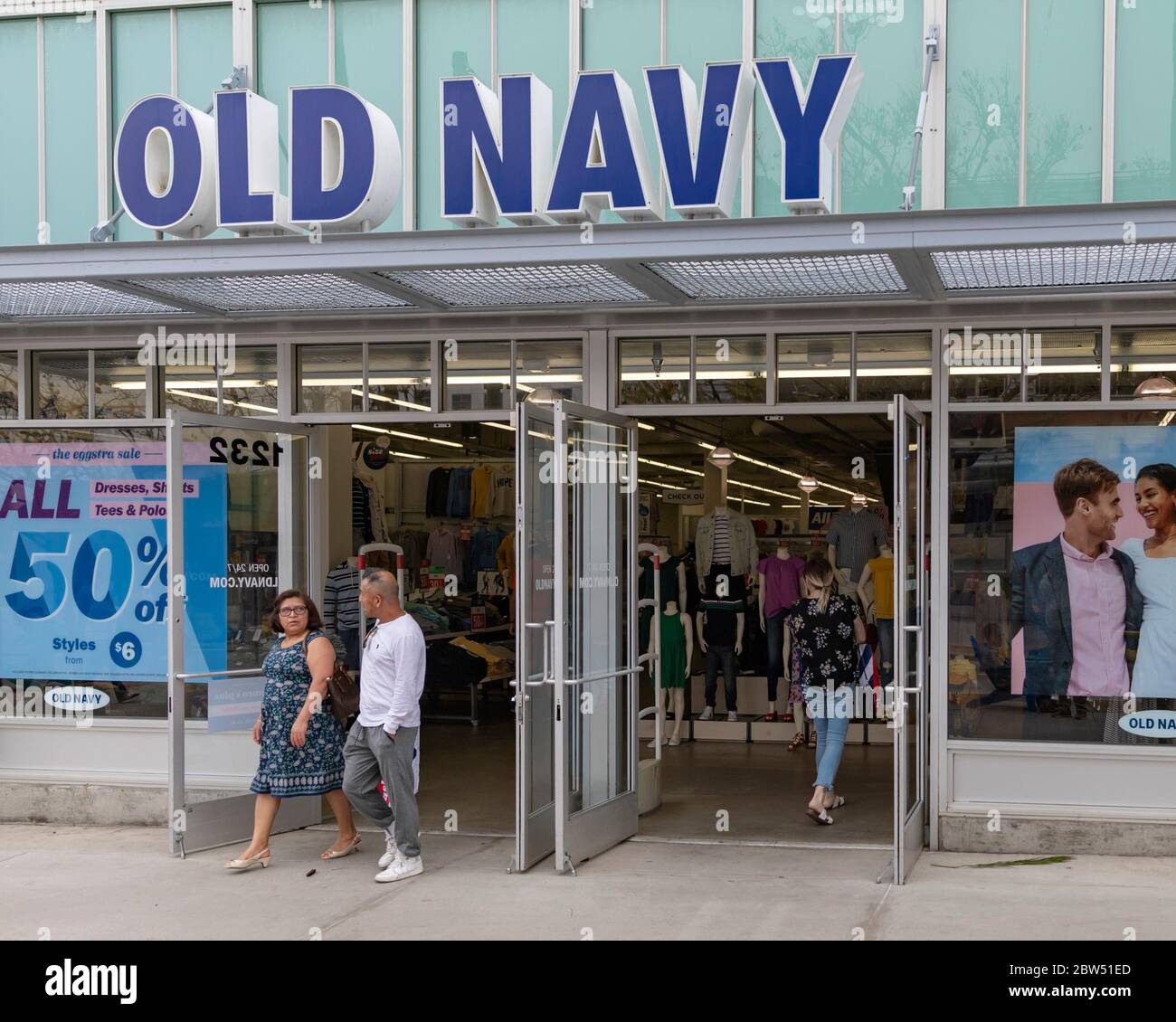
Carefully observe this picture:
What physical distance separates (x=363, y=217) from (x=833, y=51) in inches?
129

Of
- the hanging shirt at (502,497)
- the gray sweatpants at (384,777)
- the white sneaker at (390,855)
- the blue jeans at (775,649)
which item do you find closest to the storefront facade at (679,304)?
the gray sweatpants at (384,777)

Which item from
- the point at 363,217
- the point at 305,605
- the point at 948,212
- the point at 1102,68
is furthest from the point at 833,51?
the point at 305,605

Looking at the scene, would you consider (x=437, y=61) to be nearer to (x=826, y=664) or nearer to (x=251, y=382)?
(x=251, y=382)

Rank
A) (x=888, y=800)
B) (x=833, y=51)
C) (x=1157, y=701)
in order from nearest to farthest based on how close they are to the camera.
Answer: (x=1157, y=701)
(x=833, y=51)
(x=888, y=800)

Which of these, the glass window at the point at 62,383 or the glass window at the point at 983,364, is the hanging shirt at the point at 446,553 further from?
the glass window at the point at 983,364

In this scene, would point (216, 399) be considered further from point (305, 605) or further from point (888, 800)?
point (888, 800)

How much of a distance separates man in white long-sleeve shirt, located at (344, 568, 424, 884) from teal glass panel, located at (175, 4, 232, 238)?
3.36 meters

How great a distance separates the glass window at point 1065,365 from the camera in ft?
26.2

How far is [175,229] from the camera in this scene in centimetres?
724

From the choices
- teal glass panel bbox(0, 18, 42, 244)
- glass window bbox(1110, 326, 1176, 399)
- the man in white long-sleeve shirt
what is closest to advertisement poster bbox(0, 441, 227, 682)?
teal glass panel bbox(0, 18, 42, 244)

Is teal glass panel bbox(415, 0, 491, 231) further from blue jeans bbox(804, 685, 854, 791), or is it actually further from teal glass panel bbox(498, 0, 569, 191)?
blue jeans bbox(804, 685, 854, 791)

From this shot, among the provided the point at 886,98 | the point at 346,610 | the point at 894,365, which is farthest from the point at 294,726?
the point at 886,98

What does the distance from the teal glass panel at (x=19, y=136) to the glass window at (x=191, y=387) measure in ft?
4.76

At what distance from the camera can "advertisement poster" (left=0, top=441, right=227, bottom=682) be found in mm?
9266
